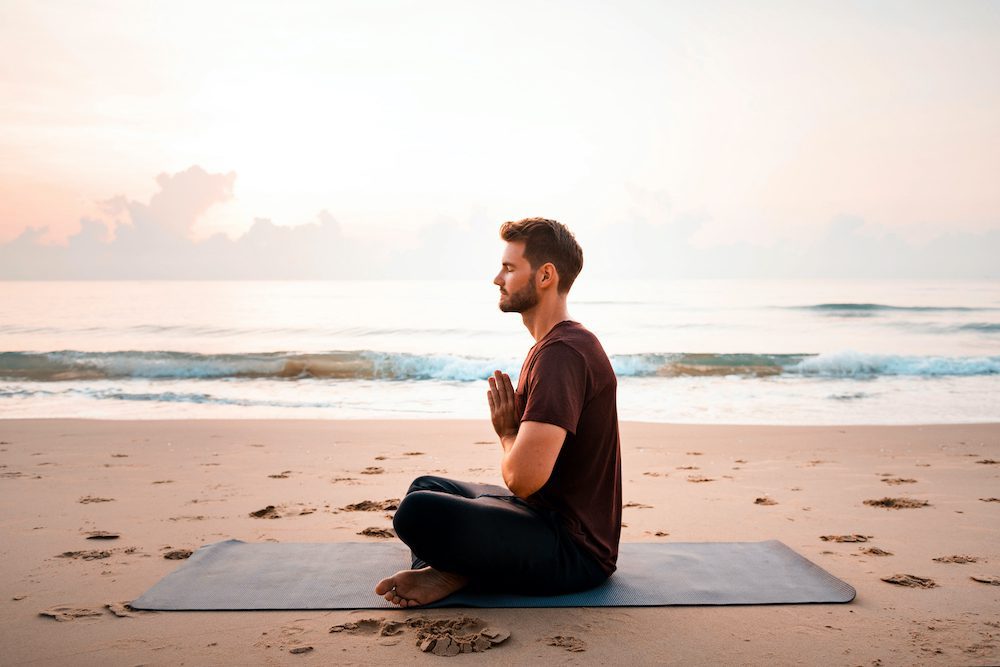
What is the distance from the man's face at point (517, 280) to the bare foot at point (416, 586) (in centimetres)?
118

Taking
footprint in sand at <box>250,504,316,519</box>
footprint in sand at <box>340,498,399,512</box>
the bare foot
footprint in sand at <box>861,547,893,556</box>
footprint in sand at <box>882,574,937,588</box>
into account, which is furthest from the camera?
footprint in sand at <box>340,498,399,512</box>

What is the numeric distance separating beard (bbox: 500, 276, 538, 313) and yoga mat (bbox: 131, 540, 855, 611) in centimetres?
126

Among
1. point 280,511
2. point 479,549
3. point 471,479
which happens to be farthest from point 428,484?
point 471,479

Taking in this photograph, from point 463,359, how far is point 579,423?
577 inches

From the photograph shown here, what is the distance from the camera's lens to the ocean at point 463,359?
11828 mm

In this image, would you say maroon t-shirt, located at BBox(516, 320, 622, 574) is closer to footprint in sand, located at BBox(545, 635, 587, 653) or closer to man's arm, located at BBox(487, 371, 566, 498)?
man's arm, located at BBox(487, 371, 566, 498)

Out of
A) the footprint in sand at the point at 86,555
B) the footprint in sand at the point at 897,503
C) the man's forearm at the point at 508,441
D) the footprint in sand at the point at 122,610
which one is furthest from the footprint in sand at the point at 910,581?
the footprint in sand at the point at 86,555

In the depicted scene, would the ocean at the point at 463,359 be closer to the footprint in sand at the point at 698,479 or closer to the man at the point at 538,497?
the footprint in sand at the point at 698,479

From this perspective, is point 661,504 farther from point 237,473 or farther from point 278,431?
point 278,431

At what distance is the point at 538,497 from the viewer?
3.44 m

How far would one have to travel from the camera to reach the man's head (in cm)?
337

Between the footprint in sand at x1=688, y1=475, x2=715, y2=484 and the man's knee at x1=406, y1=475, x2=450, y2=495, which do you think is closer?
the man's knee at x1=406, y1=475, x2=450, y2=495

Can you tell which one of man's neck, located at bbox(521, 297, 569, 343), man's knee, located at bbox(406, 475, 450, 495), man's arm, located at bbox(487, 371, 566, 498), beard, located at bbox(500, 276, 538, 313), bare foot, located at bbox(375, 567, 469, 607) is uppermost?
beard, located at bbox(500, 276, 538, 313)

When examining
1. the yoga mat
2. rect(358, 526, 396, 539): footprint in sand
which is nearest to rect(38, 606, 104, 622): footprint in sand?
the yoga mat
